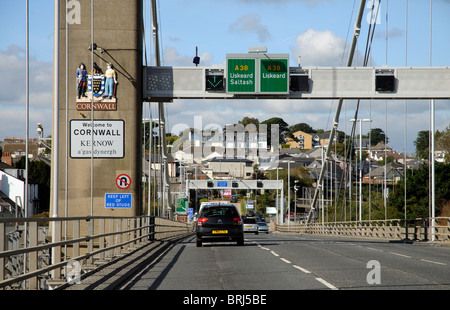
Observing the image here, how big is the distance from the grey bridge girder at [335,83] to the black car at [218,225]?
669 cm

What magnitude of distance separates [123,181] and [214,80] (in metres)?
6.81

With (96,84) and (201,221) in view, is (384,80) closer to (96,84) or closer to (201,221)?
(201,221)

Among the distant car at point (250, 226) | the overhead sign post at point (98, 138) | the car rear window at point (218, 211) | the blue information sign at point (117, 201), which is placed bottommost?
the distant car at point (250, 226)

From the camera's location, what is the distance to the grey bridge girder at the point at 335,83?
104 ft

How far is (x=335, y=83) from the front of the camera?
105 feet

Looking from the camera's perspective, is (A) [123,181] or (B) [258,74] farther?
(B) [258,74]

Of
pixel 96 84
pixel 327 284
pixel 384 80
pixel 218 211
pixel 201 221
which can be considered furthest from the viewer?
pixel 384 80

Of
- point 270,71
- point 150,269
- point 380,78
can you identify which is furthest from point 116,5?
point 150,269

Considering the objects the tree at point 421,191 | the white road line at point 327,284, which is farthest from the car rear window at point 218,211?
the tree at point 421,191

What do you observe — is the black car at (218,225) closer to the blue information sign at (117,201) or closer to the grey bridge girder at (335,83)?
the blue information sign at (117,201)

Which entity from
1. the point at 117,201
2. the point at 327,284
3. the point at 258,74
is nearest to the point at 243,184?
the point at 258,74

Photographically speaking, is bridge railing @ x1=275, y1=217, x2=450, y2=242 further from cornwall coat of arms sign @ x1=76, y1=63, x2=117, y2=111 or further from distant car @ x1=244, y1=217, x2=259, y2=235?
cornwall coat of arms sign @ x1=76, y1=63, x2=117, y2=111

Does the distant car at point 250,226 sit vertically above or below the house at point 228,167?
below
